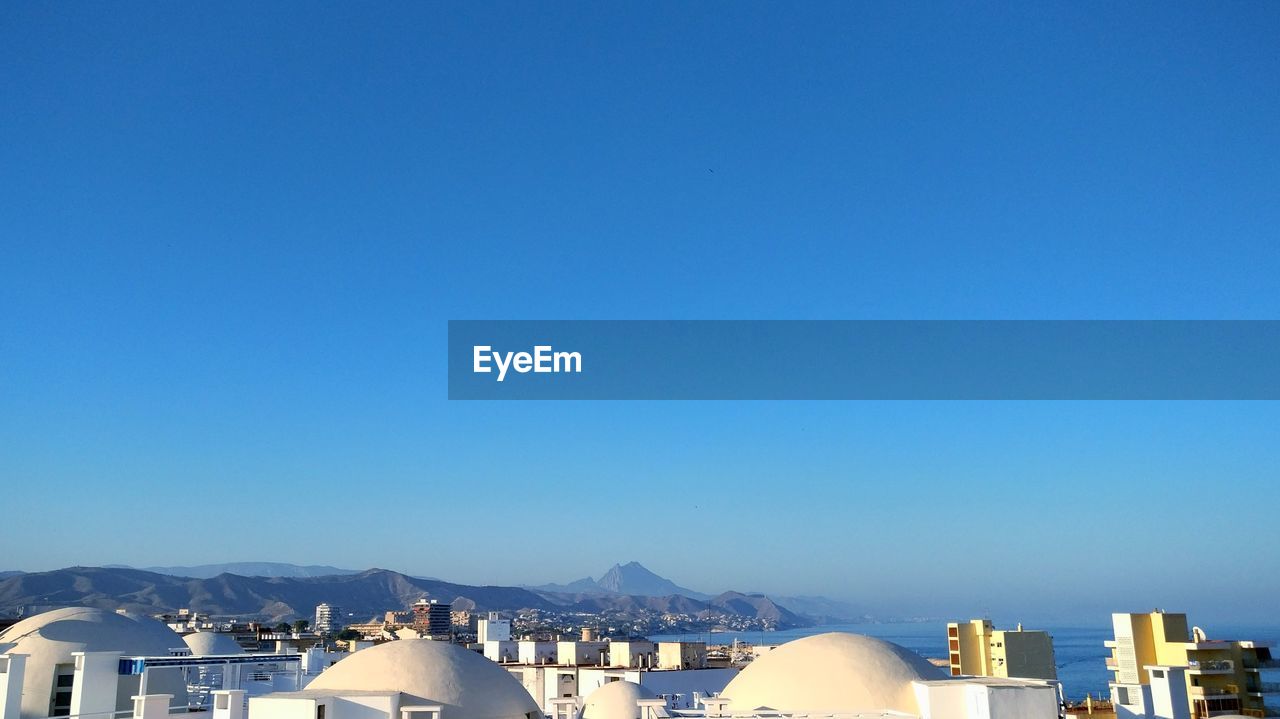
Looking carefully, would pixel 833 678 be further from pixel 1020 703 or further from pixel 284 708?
pixel 284 708

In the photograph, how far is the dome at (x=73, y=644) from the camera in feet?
93.4

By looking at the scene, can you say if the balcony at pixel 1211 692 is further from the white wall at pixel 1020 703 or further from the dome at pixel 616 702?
the white wall at pixel 1020 703

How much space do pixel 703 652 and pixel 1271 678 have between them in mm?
50745

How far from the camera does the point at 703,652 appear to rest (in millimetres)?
69188

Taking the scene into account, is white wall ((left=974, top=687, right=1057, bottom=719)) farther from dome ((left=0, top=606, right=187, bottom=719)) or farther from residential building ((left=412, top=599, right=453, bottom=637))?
residential building ((left=412, top=599, right=453, bottom=637))

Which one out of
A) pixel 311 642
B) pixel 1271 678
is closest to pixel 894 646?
pixel 311 642

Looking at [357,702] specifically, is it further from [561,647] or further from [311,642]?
[311,642]

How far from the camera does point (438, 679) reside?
21.8 meters

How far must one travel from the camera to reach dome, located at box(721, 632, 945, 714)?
2156cm

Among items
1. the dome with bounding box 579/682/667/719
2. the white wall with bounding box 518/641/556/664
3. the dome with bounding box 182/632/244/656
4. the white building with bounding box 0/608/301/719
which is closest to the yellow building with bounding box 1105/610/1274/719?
the dome with bounding box 579/682/667/719

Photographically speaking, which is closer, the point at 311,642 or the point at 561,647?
the point at 561,647

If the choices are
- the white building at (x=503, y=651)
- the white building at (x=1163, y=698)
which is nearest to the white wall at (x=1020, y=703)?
the white building at (x=1163, y=698)

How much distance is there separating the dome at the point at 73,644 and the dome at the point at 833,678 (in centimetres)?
1743

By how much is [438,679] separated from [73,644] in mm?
15340
